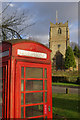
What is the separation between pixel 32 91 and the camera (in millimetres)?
3977

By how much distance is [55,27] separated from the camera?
188 ft

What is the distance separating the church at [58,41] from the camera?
5268cm

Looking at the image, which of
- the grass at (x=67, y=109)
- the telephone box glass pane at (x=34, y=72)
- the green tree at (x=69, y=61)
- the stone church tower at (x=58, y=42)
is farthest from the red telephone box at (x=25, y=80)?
the stone church tower at (x=58, y=42)

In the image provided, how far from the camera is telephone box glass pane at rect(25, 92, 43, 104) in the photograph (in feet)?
12.9

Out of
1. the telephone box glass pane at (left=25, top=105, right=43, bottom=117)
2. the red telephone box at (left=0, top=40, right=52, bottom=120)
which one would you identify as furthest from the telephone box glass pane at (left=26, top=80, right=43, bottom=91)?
the telephone box glass pane at (left=25, top=105, right=43, bottom=117)

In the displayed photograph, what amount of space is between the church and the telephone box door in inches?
1875

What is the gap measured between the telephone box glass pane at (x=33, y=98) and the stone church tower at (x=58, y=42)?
1878 inches

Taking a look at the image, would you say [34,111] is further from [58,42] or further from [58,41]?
[58,41]

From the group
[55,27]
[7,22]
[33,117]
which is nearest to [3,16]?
[7,22]

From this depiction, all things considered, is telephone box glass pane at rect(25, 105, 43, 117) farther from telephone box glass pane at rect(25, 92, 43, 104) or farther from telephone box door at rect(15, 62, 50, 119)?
telephone box glass pane at rect(25, 92, 43, 104)

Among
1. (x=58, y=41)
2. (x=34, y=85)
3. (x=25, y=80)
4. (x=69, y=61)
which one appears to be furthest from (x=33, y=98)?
(x=58, y=41)

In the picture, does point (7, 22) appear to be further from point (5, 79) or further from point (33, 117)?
point (33, 117)

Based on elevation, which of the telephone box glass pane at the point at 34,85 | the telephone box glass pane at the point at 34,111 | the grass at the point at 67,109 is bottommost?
the grass at the point at 67,109

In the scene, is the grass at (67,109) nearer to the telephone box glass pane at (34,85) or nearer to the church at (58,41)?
the telephone box glass pane at (34,85)
